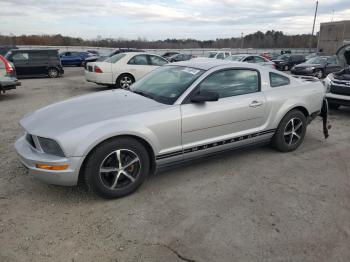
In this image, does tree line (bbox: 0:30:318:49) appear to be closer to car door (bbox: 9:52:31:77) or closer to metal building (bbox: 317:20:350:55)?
metal building (bbox: 317:20:350:55)

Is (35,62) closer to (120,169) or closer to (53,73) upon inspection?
(53,73)

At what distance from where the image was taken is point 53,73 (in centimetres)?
1662

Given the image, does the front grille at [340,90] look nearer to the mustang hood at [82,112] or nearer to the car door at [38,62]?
the mustang hood at [82,112]

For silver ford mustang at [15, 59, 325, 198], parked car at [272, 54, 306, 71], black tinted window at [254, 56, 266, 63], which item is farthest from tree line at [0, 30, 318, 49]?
silver ford mustang at [15, 59, 325, 198]

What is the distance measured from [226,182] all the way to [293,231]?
1.13 m

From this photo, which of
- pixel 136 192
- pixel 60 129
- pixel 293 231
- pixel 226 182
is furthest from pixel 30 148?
pixel 293 231

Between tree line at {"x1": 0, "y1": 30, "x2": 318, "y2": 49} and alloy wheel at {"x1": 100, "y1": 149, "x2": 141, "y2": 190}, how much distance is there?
53.1 m

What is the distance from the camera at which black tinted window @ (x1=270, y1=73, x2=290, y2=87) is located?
4445mm

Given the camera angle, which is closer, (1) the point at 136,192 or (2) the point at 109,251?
(2) the point at 109,251

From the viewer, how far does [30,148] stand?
3.21 meters

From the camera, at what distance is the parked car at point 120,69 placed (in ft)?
34.0

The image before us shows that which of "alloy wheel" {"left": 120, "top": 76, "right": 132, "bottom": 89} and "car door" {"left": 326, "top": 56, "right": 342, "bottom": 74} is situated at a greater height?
"car door" {"left": 326, "top": 56, "right": 342, "bottom": 74}

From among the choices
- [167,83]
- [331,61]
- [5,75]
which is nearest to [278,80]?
[167,83]

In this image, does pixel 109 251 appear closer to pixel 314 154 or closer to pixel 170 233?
pixel 170 233
